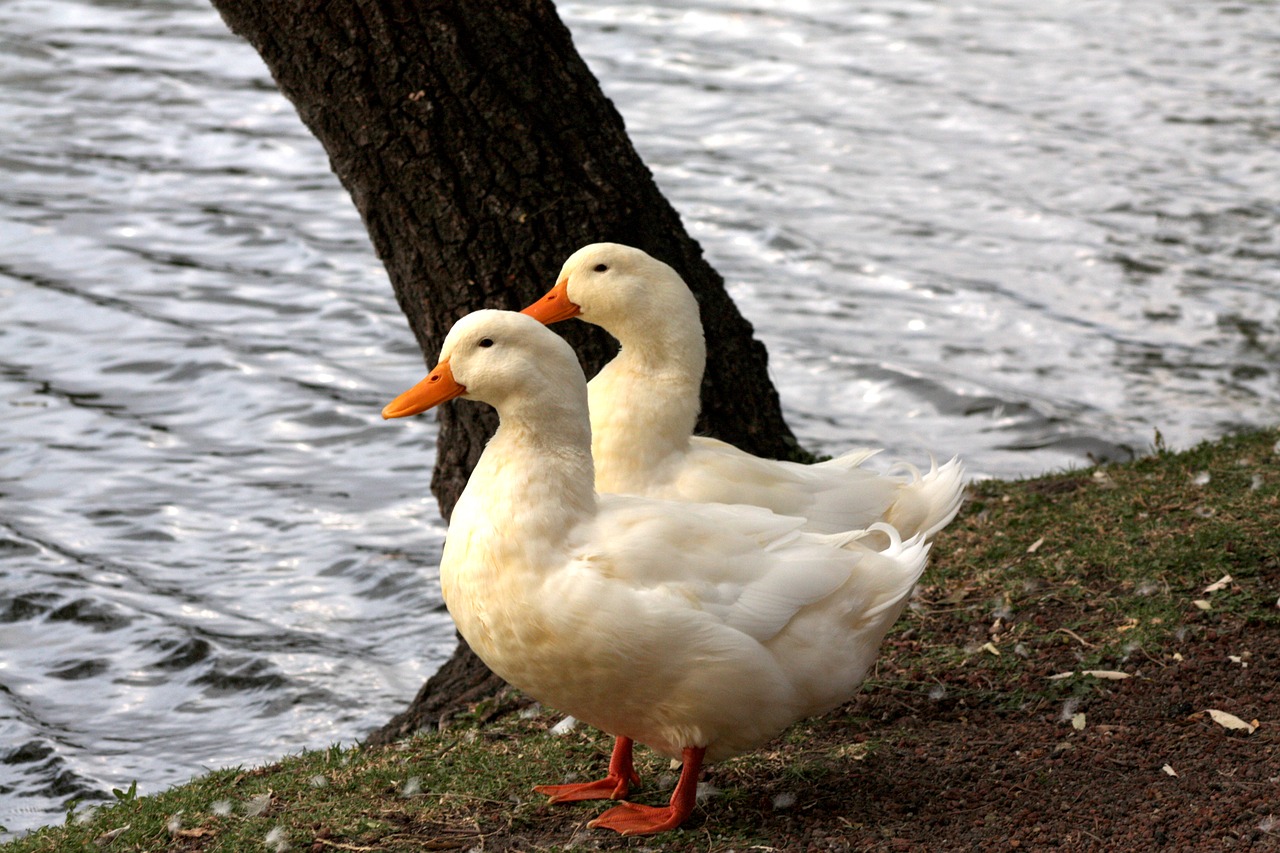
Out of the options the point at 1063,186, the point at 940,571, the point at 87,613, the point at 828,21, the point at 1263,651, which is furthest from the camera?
the point at 828,21

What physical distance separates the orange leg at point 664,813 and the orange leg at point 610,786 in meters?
0.19

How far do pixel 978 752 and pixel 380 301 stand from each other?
25.1 feet

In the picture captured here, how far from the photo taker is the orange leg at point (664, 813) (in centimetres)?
395

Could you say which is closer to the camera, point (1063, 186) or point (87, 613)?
point (87, 613)

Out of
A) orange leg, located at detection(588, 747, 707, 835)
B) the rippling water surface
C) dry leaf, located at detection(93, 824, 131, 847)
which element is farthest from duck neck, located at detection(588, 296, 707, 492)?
the rippling water surface

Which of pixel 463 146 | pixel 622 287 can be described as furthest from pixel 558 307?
pixel 463 146

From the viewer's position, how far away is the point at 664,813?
4004mm

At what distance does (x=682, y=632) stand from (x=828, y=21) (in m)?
14.7

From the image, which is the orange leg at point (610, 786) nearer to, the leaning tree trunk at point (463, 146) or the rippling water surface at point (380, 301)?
the leaning tree trunk at point (463, 146)

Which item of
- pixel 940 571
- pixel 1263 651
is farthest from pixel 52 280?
pixel 1263 651

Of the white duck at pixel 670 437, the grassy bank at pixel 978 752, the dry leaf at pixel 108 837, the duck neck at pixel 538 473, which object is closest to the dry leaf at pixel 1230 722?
the grassy bank at pixel 978 752

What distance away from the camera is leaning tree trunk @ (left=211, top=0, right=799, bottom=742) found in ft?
17.8

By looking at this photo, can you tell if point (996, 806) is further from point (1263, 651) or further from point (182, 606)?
point (182, 606)

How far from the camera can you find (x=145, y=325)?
410 inches
